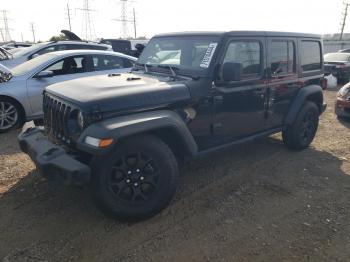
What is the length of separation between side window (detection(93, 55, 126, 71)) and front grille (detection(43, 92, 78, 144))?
334 centimetres

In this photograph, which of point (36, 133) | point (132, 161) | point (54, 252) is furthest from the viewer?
point (36, 133)

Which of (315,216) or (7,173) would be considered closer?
(315,216)

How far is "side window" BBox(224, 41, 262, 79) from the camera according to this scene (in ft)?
13.5


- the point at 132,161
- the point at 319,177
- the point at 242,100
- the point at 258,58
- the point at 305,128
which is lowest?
the point at 319,177

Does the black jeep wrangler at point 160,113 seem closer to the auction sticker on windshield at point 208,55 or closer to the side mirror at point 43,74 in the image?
the auction sticker on windshield at point 208,55

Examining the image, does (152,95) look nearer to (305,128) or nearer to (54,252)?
(54,252)

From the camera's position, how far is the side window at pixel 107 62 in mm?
7238

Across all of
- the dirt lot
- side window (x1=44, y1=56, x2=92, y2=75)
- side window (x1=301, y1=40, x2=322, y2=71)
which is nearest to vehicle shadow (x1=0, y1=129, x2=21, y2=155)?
the dirt lot

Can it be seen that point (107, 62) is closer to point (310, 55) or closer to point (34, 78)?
point (34, 78)

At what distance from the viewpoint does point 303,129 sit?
18.5 feet

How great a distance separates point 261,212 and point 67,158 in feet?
6.98

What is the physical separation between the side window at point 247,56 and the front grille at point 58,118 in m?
1.89

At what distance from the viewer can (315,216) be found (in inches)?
145

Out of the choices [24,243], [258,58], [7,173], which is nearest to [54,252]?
[24,243]
